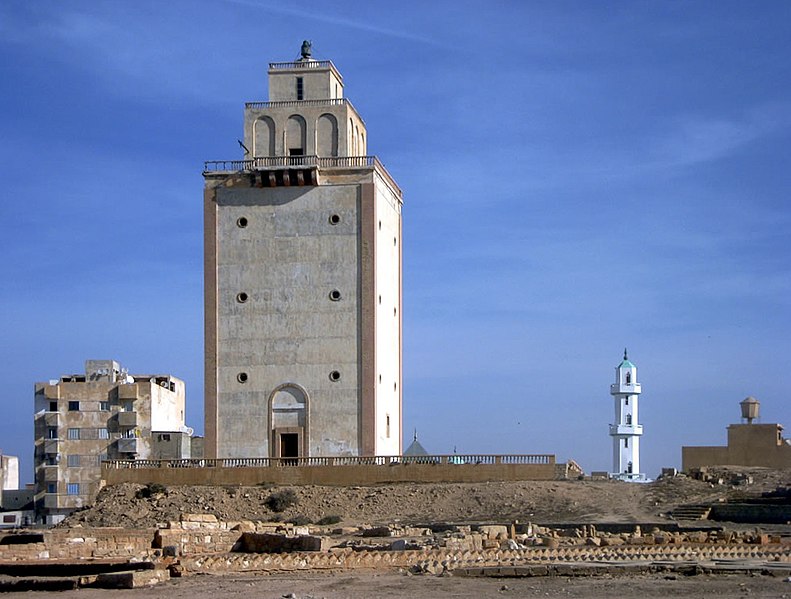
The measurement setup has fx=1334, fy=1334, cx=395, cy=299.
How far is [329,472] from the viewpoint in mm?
42438

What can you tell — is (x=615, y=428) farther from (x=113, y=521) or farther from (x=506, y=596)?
(x=506, y=596)

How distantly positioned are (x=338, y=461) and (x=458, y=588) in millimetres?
24685

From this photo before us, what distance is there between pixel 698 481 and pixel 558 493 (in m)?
5.80

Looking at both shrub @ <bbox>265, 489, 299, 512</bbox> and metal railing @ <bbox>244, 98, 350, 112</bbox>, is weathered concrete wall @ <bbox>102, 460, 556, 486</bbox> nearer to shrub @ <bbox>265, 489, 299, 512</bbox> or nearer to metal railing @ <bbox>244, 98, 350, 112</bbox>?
shrub @ <bbox>265, 489, 299, 512</bbox>

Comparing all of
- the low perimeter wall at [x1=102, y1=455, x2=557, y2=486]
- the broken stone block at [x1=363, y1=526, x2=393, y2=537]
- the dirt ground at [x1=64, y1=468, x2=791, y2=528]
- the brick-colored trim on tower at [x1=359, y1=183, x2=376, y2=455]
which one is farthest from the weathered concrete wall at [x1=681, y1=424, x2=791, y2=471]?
the broken stone block at [x1=363, y1=526, x2=393, y2=537]

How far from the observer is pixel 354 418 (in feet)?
151

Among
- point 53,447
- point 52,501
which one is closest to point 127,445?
point 53,447

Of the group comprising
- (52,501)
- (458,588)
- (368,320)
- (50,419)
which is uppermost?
(368,320)

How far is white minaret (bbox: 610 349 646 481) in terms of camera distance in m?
108

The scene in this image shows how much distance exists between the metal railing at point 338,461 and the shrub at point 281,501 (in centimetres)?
223

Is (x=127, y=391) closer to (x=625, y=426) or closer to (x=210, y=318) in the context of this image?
(x=210, y=318)

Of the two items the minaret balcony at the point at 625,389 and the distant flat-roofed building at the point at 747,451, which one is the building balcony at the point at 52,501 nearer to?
the distant flat-roofed building at the point at 747,451

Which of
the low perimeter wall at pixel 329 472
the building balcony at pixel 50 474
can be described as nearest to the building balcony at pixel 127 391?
the building balcony at pixel 50 474

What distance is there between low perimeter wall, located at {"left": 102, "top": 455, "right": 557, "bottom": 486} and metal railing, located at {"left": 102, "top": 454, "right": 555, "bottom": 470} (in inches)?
1.2
